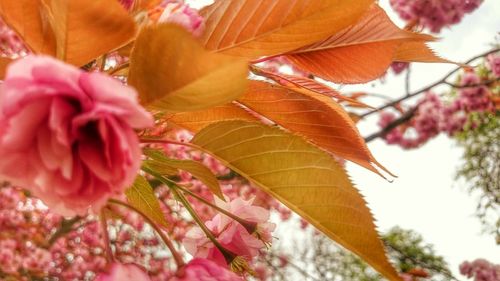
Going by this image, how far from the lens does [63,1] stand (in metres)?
0.33

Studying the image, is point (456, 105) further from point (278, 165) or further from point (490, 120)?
point (278, 165)

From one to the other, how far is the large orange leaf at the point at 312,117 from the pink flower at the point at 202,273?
0.52ft

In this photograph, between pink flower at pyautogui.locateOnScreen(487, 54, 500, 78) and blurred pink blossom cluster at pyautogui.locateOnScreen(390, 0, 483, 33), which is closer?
blurred pink blossom cluster at pyautogui.locateOnScreen(390, 0, 483, 33)

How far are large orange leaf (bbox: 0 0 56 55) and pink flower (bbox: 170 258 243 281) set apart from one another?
176mm

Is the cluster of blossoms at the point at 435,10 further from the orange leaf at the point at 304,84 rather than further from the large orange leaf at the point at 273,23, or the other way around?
the large orange leaf at the point at 273,23

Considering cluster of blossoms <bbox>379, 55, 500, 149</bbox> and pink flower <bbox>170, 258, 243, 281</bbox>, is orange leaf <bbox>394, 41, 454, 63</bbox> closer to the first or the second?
pink flower <bbox>170, 258, 243, 281</bbox>

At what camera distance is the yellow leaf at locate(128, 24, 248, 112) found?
0.29 m

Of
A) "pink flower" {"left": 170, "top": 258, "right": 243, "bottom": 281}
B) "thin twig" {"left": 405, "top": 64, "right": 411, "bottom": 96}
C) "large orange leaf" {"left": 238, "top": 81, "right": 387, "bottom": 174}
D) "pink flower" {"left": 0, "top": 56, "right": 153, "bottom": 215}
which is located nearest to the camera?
"pink flower" {"left": 0, "top": 56, "right": 153, "bottom": 215}

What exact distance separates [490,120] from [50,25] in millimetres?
8112

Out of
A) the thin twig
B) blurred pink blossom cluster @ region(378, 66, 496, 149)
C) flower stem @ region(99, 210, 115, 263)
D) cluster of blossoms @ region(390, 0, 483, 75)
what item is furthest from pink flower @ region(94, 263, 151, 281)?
blurred pink blossom cluster @ region(378, 66, 496, 149)

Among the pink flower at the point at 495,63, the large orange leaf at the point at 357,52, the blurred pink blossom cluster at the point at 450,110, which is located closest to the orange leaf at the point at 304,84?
the large orange leaf at the point at 357,52

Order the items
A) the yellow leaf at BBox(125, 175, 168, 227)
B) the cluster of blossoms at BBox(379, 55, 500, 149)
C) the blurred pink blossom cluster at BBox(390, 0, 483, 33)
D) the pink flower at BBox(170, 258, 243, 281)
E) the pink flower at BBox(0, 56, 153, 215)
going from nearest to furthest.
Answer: the pink flower at BBox(0, 56, 153, 215), the pink flower at BBox(170, 258, 243, 281), the yellow leaf at BBox(125, 175, 168, 227), the blurred pink blossom cluster at BBox(390, 0, 483, 33), the cluster of blossoms at BBox(379, 55, 500, 149)

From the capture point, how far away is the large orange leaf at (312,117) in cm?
48

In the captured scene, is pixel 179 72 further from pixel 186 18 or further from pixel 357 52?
pixel 357 52
